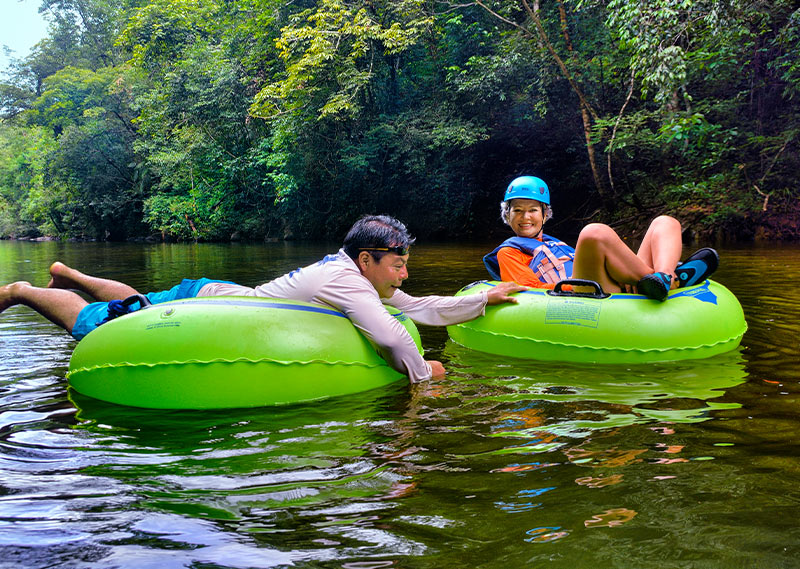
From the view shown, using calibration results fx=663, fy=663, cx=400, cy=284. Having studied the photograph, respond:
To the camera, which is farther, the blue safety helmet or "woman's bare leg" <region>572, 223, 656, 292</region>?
the blue safety helmet

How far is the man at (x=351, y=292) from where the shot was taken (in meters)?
3.52

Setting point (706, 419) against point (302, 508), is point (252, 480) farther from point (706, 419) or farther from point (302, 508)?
point (706, 419)

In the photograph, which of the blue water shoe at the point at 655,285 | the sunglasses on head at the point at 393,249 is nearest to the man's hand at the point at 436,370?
the sunglasses on head at the point at 393,249

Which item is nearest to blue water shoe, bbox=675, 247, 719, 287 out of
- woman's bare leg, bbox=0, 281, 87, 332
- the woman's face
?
the woman's face

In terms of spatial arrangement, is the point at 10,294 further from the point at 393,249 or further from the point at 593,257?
the point at 593,257

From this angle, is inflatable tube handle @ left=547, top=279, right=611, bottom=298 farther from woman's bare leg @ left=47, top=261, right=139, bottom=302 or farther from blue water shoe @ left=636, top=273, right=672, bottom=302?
woman's bare leg @ left=47, top=261, right=139, bottom=302

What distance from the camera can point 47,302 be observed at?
13.2 ft

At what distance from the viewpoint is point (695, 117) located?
12.8 metres

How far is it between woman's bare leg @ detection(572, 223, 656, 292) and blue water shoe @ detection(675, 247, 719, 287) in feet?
0.60

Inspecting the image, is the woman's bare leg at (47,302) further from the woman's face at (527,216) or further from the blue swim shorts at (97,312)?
the woman's face at (527,216)

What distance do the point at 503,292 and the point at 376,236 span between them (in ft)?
4.07

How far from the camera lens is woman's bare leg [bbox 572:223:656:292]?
162 inches

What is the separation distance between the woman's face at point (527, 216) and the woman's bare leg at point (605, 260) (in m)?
0.52

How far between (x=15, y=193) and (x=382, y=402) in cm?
4589
